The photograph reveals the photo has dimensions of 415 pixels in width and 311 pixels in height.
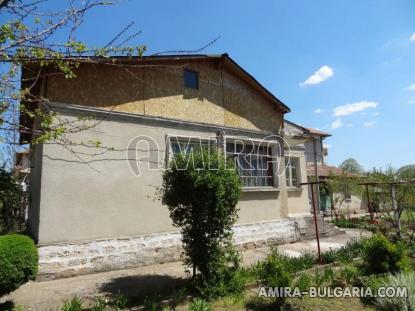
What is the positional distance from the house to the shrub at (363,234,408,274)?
3.97 m

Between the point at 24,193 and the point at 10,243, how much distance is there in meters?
4.88

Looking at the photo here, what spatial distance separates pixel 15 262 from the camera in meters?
4.96

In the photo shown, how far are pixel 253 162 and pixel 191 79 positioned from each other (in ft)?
12.5

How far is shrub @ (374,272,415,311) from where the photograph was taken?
16.8ft

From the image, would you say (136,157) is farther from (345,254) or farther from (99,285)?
(345,254)

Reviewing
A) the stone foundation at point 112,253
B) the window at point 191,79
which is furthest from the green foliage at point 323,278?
the window at point 191,79

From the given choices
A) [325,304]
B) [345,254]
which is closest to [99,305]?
[325,304]

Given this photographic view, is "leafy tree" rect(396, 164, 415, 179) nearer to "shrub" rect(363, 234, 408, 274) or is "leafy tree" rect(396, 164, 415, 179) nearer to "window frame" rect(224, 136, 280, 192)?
"window frame" rect(224, 136, 280, 192)

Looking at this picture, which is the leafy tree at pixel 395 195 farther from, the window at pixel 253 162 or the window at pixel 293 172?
the window at pixel 253 162

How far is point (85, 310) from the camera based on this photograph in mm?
5121

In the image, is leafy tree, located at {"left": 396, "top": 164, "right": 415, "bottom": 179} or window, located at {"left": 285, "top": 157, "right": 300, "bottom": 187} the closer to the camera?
leafy tree, located at {"left": 396, "top": 164, "right": 415, "bottom": 179}

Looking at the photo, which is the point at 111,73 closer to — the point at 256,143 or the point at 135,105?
the point at 135,105

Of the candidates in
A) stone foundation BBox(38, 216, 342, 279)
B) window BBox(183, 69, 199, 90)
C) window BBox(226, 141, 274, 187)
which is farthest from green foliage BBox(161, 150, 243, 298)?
window BBox(226, 141, 274, 187)

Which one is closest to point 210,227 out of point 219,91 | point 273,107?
point 219,91
